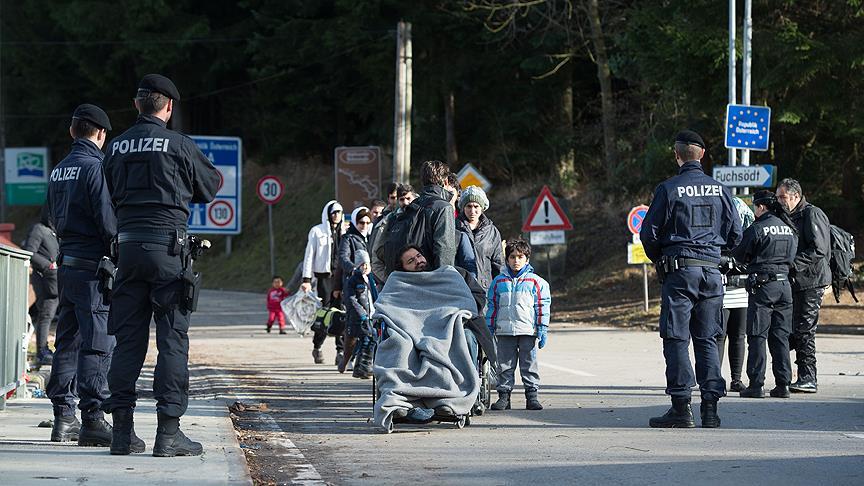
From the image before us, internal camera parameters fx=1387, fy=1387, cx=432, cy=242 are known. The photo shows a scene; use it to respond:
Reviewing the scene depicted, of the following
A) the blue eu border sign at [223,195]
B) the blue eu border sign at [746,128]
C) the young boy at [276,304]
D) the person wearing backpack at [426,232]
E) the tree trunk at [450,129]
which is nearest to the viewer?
the person wearing backpack at [426,232]

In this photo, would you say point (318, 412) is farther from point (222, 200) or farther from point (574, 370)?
point (222, 200)

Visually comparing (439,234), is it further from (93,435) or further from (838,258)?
(838,258)

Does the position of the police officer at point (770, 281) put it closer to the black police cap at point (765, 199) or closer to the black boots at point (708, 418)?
the black police cap at point (765, 199)

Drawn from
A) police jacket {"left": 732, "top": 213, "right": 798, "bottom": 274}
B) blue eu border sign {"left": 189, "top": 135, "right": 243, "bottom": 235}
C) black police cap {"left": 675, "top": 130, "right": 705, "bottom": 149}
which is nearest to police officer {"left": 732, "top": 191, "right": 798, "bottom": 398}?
police jacket {"left": 732, "top": 213, "right": 798, "bottom": 274}

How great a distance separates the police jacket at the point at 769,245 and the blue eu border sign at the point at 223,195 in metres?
10.2

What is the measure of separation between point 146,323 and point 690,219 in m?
4.21

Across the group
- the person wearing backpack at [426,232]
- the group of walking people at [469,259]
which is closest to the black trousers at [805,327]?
the group of walking people at [469,259]

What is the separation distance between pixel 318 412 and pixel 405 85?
15.8m

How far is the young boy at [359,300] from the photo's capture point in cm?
1407

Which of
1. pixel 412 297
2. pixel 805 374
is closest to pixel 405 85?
pixel 805 374

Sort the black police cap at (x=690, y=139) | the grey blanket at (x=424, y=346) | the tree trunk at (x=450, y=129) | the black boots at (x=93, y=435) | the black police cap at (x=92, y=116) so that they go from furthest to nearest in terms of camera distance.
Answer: the tree trunk at (x=450, y=129), the black police cap at (x=690, y=139), the grey blanket at (x=424, y=346), the black police cap at (x=92, y=116), the black boots at (x=93, y=435)

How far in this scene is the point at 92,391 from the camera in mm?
8383

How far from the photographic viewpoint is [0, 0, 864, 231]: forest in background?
23547 millimetres

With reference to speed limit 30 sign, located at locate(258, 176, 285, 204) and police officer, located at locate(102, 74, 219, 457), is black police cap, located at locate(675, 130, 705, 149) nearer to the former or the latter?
police officer, located at locate(102, 74, 219, 457)
